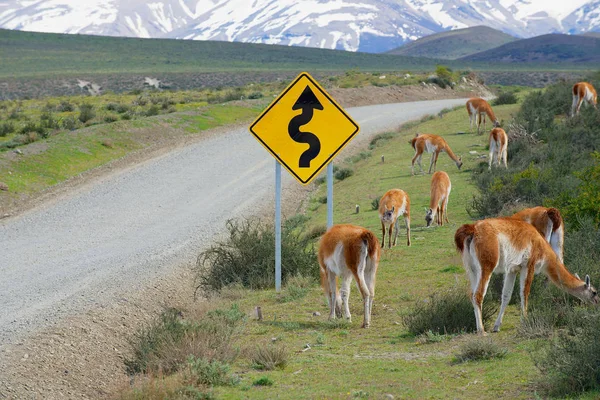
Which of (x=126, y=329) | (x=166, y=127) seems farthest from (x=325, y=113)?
(x=166, y=127)

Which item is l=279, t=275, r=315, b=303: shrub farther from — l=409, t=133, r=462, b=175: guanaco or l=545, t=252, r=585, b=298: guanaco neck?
l=409, t=133, r=462, b=175: guanaco

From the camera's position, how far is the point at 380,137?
35.3m

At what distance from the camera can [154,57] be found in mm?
137250

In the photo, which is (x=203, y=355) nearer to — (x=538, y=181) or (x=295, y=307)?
(x=295, y=307)

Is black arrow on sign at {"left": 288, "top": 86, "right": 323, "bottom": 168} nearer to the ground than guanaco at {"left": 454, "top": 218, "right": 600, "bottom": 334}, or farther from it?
farther from it

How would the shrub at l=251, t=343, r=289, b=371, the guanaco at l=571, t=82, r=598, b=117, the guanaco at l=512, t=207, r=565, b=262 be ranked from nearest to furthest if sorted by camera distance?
1. the shrub at l=251, t=343, r=289, b=371
2. the guanaco at l=512, t=207, r=565, b=262
3. the guanaco at l=571, t=82, r=598, b=117

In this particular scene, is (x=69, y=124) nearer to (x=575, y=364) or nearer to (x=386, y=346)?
(x=386, y=346)

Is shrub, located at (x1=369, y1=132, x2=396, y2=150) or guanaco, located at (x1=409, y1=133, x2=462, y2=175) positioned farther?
shrub, located at (x1=369, y1=132, x2=396, y2=150)

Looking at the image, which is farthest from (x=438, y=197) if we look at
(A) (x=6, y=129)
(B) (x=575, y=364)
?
(A) (x=6, y=129)

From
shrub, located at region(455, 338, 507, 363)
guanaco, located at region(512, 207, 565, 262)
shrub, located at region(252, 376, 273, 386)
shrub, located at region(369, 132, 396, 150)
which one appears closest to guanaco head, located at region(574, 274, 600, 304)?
guanaco, located at region(512, 207, 565, 262)

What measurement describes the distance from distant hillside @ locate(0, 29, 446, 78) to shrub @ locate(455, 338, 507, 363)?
343 feet

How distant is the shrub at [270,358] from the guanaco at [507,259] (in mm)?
2175

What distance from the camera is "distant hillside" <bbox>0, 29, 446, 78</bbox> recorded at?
12075 centimetres

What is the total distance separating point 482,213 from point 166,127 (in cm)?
1965
